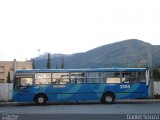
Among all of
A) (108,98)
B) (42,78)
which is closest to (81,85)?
(108,98)

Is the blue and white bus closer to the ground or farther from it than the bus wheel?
farther from it

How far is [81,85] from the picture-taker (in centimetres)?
3016

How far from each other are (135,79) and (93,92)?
3.23 meters

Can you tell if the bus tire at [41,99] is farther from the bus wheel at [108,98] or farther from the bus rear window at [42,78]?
the bus wheel at [108,98]

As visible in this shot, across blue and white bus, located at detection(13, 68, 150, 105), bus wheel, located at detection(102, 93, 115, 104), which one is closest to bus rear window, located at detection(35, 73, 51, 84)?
blue and white bus, located at detection(13, 68, 150, 105)

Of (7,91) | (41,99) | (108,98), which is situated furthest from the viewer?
(7,91)

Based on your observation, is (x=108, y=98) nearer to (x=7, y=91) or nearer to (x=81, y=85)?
(x=81, y=85)

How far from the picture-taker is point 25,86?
29.9 metres

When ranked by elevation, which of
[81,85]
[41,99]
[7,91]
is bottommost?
[41,99]

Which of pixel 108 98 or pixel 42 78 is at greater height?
pixel 42 78

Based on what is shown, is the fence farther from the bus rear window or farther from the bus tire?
the bus rear window

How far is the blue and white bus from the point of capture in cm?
2995

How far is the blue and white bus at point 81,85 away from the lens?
2995 cm

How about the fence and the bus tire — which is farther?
the fence
